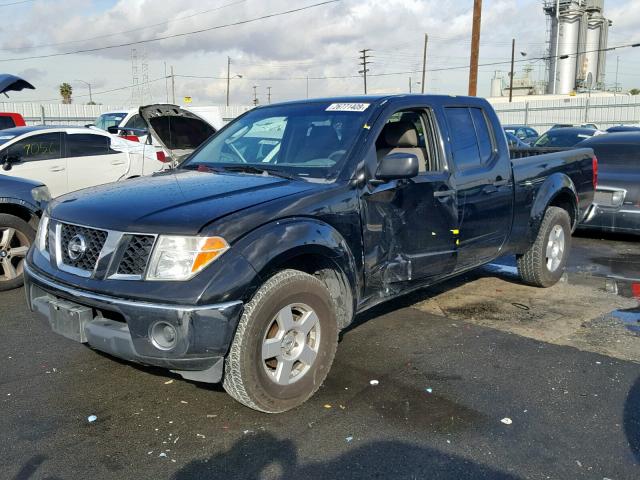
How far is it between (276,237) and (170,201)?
26.5 inches

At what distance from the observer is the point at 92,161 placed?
30.2 ft

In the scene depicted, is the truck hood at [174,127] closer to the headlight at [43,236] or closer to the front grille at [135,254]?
the headlight at [43,236]

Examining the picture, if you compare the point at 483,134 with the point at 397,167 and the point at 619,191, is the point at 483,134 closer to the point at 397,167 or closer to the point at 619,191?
the point at 397,167

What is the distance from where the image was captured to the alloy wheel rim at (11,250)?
6.23 m

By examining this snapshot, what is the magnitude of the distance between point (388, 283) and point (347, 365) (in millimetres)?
653

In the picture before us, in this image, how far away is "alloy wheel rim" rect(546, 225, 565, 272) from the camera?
638 cm

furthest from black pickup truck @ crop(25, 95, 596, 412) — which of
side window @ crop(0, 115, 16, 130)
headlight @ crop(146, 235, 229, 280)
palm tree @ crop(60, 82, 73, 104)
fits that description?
palm tree @ crop(60, 82, 73, 104)

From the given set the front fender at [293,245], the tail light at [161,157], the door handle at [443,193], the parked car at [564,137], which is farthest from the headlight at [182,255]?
the parked car at [564,137]

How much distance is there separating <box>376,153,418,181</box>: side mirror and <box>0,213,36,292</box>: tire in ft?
13.5

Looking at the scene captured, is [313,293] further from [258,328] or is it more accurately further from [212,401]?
[212,401]

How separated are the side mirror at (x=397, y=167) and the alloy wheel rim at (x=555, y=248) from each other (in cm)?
291

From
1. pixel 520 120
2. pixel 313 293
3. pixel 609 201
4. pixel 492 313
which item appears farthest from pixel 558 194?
pixel 520 120

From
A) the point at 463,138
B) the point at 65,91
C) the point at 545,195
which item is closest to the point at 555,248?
the point at 545,195

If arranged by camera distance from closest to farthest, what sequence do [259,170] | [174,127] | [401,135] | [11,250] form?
[259,170] < [401,135] < [11,250] < [174,127]
